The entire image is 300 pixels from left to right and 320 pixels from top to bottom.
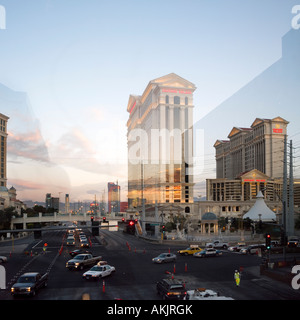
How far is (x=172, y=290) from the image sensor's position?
2100cm

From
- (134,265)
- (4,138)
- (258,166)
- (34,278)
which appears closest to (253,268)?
(134,265)

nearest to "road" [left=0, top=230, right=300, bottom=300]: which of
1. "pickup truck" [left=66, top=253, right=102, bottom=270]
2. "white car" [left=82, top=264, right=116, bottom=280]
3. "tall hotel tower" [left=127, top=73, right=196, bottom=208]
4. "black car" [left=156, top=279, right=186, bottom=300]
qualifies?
"white car" [left=82, top=264, right=116, bottom=280]

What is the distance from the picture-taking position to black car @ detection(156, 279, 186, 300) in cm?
2067

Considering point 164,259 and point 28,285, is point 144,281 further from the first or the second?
point 164,259

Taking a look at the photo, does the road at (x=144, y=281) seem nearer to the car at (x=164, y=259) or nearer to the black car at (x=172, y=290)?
the car at (x=164, y=259)

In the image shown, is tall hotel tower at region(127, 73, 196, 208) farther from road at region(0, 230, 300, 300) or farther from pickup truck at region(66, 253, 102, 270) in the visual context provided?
pickup truck at region(66, 253, 102, 270)

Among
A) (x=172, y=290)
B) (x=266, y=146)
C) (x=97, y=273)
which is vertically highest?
(x=266, y=146)

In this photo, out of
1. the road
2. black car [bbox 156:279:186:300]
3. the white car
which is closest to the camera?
black car [bbox 156:279:186:300]

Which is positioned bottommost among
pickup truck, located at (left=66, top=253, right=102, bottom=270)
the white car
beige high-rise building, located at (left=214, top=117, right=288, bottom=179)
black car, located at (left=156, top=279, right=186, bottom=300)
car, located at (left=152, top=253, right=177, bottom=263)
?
car, located at (left=152, top=253, right=177, bottom=263)

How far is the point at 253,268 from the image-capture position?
3534cm

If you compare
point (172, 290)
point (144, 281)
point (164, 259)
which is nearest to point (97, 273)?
point (144, 281)

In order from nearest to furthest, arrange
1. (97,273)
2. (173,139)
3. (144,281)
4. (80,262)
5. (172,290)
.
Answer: (172,290) < (144,281) < (97,273) < (80,262) < (173,139)

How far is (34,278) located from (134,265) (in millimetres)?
16302
